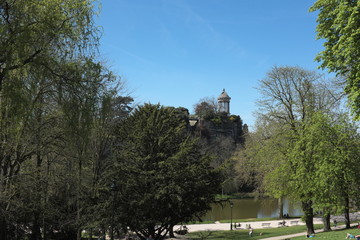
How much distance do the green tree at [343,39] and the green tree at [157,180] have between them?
25.6 ft

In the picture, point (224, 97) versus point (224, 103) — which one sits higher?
point (224, 97)

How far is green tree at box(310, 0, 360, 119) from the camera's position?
1112 centimetres

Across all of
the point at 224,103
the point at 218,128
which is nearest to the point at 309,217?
the point at 218,128

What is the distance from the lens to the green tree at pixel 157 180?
15.8m

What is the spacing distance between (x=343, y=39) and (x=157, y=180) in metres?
10.3

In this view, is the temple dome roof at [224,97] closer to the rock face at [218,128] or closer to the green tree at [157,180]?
the rock face at [218,128]

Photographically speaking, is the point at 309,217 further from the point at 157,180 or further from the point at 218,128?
the point at 218,128

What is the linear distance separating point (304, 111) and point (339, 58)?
42.4 ft

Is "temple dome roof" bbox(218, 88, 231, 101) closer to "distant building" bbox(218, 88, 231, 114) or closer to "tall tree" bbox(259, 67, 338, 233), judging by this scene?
"distant building" bbox(218, 88, 231, 114)

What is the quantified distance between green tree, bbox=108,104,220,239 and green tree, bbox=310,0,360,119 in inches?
307

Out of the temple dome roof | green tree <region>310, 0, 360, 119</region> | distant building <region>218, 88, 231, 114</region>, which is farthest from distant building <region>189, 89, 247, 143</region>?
green tree <region>310, 0, 360, 119</region>

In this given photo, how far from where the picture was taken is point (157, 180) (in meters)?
16.4

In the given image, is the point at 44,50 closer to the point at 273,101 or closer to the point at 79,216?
the point at 79,216

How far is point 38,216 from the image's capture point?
1658cm
